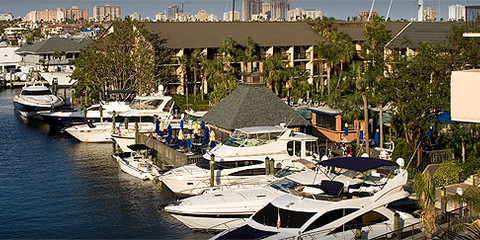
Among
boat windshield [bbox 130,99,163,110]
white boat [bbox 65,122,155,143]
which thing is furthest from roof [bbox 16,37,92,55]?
boat windshield [bbox 130,99,163,110]

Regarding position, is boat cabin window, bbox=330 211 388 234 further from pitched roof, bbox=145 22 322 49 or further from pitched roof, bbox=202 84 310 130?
pitched roof, bbox=145 22 322 49

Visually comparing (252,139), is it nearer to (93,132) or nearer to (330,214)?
(330,214)

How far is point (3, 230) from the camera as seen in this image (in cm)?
3139

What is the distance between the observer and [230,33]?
80562 mm

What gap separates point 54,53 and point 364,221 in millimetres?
89757

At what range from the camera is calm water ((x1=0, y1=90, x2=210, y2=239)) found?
102ft

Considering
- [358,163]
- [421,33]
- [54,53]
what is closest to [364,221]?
[358,163]

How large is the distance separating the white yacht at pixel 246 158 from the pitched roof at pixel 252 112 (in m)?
5.63

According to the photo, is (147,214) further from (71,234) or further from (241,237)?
(241,237)

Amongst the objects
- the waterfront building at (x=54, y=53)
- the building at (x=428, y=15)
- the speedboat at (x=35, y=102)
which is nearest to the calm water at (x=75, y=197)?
the speedboat at (x=35, y=102)

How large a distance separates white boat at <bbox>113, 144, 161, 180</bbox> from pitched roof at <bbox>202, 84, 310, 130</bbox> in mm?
5060

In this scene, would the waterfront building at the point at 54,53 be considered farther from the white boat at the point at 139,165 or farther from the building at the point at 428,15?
the white boat at the point at 139,165

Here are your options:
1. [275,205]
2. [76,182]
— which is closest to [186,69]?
[76,182]

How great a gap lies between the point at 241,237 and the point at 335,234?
9.92 ft
